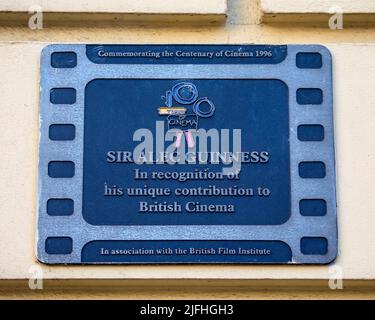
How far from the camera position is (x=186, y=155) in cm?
405

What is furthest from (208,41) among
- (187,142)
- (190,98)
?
(187,142)

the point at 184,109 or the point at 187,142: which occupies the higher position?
the point at 184,109

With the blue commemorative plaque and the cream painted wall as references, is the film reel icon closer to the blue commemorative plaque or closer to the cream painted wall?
the blue commemorative plaque

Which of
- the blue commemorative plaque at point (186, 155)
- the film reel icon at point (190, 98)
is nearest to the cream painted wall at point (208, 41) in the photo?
the blue commemorative plaque at point (186, 155)

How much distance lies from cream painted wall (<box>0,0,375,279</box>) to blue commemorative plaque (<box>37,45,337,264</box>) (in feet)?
0.18

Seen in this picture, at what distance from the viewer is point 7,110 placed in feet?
13.5

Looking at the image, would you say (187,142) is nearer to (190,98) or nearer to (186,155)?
(186,155)

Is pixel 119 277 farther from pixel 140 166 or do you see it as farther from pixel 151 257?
pixel 140 166

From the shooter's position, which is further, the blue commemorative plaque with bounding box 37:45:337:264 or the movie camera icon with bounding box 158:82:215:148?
the movie camera icon with bounding box 158:82:215:148

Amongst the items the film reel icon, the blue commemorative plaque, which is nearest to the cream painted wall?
the blue commemorative plaque

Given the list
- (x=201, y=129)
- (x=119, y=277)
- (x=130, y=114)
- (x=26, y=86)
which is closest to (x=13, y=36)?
(x=26, y=86)

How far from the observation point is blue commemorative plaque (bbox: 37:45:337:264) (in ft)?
13.0

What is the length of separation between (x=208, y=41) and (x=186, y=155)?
0.59 meters
